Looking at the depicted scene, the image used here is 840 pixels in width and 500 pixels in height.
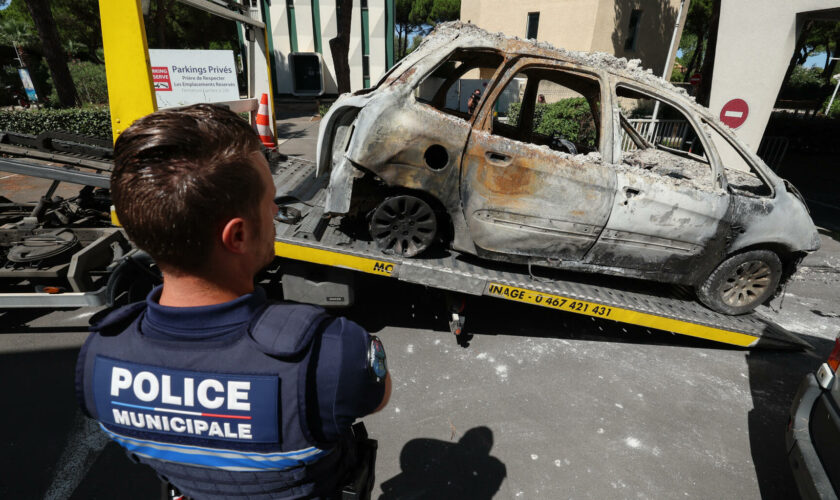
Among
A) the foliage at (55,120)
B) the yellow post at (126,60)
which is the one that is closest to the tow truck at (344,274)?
the yellow post at (126,60)

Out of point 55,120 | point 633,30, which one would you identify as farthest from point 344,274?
point 633,30

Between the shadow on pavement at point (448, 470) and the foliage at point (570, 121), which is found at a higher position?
the foliage at point (570, 121)

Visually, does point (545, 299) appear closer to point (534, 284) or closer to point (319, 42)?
point (534, 284)

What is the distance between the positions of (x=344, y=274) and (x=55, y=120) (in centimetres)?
1285

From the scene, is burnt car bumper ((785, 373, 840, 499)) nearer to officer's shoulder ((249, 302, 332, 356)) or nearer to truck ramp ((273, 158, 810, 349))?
truck ramp ((273, 158, 810, 349))

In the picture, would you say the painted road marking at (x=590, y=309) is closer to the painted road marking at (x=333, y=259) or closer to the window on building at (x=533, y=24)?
the painted road marking at (x=333, y=259)

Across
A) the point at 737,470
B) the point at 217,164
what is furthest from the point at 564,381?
the point at 217,164

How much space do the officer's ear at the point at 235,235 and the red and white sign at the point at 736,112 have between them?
32.6 feet

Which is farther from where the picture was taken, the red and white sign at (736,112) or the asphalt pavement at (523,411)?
the red and white sign at (736,112)

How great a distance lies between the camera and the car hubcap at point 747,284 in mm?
3881

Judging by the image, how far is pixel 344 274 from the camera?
12.0 ft

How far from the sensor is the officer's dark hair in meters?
0.87

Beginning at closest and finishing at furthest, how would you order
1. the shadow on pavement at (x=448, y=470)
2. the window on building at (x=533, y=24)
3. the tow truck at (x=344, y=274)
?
the shadow on pavement at (x=448, y=470) → the tow truck at (x=344, y=274) → the window on building at (x=533, y=24)

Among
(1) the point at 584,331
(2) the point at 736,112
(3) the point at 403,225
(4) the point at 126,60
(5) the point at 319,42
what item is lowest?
(1) the point at 584,331
